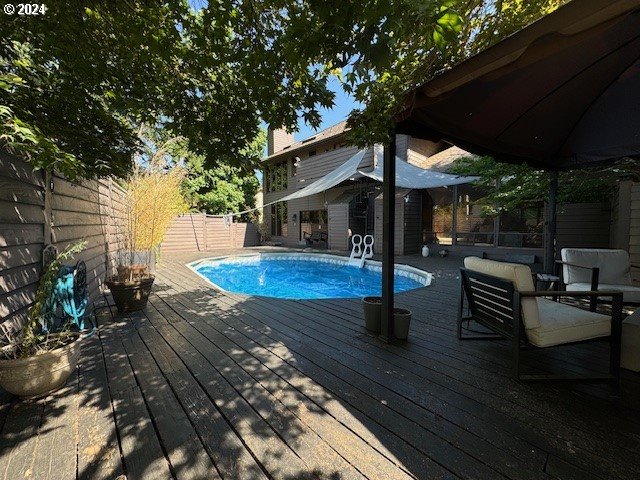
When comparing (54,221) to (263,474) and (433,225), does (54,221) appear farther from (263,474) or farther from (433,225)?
(433,225)

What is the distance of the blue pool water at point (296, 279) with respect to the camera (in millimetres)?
7250

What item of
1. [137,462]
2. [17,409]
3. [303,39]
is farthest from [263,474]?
[303,39]

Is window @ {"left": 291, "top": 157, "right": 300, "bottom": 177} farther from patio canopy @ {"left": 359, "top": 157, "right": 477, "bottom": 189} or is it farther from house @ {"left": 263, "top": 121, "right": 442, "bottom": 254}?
patio canopy @ {"left": 359, "top": 157, "right": 477, "bottom": 189}

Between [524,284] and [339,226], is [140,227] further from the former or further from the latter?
[339,226]

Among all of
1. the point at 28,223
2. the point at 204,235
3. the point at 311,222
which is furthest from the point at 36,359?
the point at 311,222

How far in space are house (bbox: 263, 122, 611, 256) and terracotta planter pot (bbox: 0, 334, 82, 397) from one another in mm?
4796

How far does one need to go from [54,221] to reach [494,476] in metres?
3.89

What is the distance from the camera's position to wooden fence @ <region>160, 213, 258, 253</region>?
39.7 ft

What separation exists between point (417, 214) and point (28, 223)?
9821 mm

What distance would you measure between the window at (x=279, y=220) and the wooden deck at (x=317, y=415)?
12.2 meters

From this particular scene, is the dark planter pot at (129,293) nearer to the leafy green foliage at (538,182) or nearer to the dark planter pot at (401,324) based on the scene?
the dark planter pot at (401,324)


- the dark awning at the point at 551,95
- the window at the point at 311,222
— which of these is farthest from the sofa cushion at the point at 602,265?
the window at the point at 311,222

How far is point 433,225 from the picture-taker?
10.5m

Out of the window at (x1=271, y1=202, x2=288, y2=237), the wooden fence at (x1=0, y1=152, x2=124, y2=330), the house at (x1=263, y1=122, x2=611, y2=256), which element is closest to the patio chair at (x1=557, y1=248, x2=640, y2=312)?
the house at (x1=263, y1=122, x2=611, y2=256)
